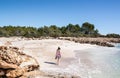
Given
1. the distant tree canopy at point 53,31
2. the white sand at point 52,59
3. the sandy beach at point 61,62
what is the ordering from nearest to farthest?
the sandy beach at point 61,62, the white sand at point 52,59, the distant tree canopy at point 53,31

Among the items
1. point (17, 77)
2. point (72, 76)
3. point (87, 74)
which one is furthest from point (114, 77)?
point (17, 77)

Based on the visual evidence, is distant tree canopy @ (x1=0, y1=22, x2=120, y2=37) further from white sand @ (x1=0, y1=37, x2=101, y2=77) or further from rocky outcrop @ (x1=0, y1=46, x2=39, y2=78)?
rocky outcrop @ (x1=0, y1=46, x2=39, y2=78)

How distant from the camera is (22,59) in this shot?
16.6 m

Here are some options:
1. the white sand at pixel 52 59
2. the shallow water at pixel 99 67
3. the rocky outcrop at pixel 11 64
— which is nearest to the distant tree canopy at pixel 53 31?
the white sand at pixel 52 59

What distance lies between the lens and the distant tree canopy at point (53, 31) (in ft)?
382

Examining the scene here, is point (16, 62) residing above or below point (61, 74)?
above

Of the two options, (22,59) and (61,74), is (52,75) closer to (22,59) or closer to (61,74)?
(61,74)

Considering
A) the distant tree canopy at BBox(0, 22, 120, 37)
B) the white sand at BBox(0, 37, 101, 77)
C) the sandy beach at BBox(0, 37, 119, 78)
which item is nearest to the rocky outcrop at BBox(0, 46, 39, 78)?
the sandy beach at BBox(0, 37, 119, 78)

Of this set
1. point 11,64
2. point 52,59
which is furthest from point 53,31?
point 11,64

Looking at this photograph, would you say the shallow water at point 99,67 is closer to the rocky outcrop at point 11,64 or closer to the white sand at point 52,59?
the white sand at point 52,59

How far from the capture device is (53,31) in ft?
408

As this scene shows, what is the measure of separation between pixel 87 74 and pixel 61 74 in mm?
2759

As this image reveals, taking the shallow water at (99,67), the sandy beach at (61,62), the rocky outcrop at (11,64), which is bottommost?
the shallow water at (99,67)

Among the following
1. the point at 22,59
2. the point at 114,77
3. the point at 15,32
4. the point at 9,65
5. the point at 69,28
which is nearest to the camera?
the point at 9,65
